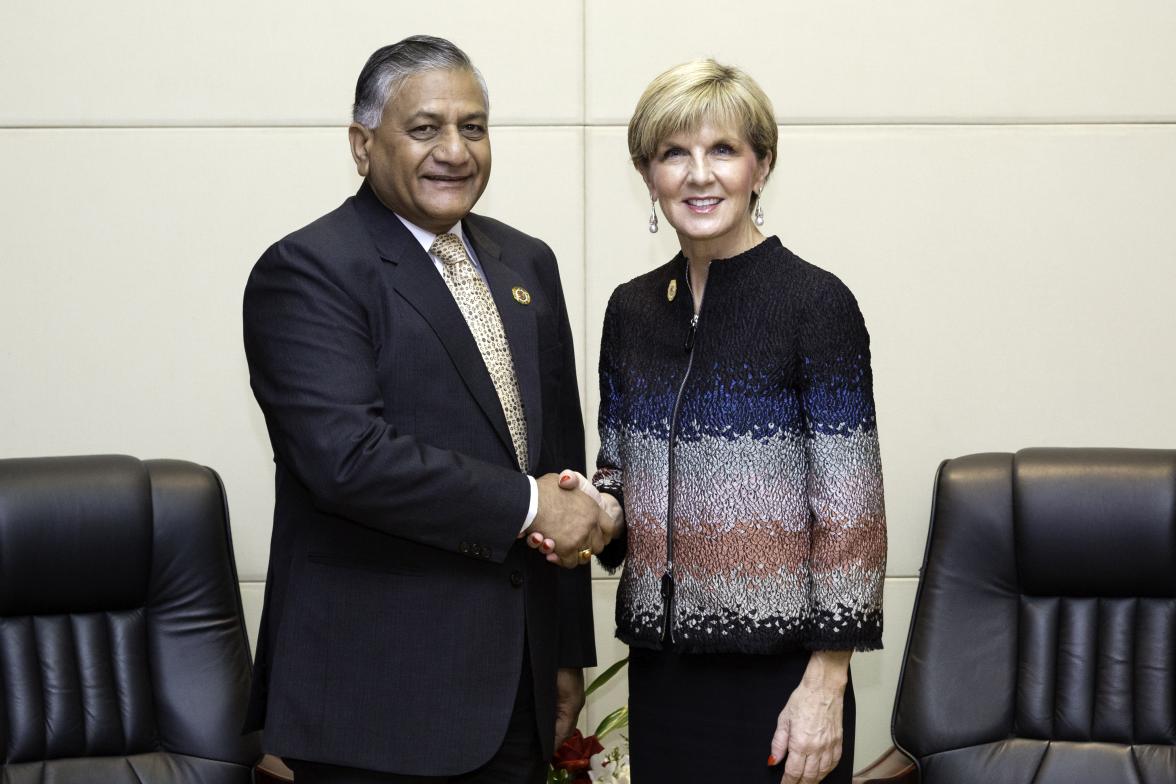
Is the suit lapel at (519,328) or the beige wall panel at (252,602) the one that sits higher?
the suit lapel at (519,328)

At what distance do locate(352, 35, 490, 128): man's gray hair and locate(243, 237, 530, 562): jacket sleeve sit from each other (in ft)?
0.86

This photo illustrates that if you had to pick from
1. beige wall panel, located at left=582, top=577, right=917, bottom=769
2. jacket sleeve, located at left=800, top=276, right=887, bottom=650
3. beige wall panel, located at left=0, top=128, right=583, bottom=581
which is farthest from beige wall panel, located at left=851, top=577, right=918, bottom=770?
jacket sleeve, located at left=800, top=276, right=887, bottom=650

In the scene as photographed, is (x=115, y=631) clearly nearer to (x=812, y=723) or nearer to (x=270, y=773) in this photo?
(x=270, y=773)

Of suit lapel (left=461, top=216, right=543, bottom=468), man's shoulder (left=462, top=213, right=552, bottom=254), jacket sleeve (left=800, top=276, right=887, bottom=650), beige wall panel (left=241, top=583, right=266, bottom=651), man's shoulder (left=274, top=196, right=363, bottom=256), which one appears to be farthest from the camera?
beige wall panel (left=241, top=583, right=266, bottom=651)

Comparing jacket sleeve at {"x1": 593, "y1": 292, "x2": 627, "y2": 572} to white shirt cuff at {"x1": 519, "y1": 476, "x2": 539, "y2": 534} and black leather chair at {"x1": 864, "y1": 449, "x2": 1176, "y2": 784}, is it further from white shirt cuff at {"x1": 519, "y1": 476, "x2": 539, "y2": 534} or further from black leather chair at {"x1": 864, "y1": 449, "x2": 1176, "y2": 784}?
black leather chair at {"x1": 864, "y1": 449, "x2": 1176, "y2": 784}

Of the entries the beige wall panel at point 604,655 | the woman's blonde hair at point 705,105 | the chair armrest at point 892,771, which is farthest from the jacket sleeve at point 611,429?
the beige wall panel at point 604,655

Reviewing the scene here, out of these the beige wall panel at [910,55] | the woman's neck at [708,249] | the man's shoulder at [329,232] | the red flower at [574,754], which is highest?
the beige wall panel at [910,55]

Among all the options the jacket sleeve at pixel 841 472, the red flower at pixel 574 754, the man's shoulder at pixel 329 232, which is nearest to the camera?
the jacket sleeve at pixel 841 472

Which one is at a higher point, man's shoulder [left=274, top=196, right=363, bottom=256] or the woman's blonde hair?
the woman's blonde hair

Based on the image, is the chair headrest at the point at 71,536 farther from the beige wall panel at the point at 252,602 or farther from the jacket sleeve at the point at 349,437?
the jacket sleeve at the point at 349,437

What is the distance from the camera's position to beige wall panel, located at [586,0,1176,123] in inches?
110

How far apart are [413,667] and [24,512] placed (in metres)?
0.95

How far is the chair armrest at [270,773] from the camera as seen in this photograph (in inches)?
92.2

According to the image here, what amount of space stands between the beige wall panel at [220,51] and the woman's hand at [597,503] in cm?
128
